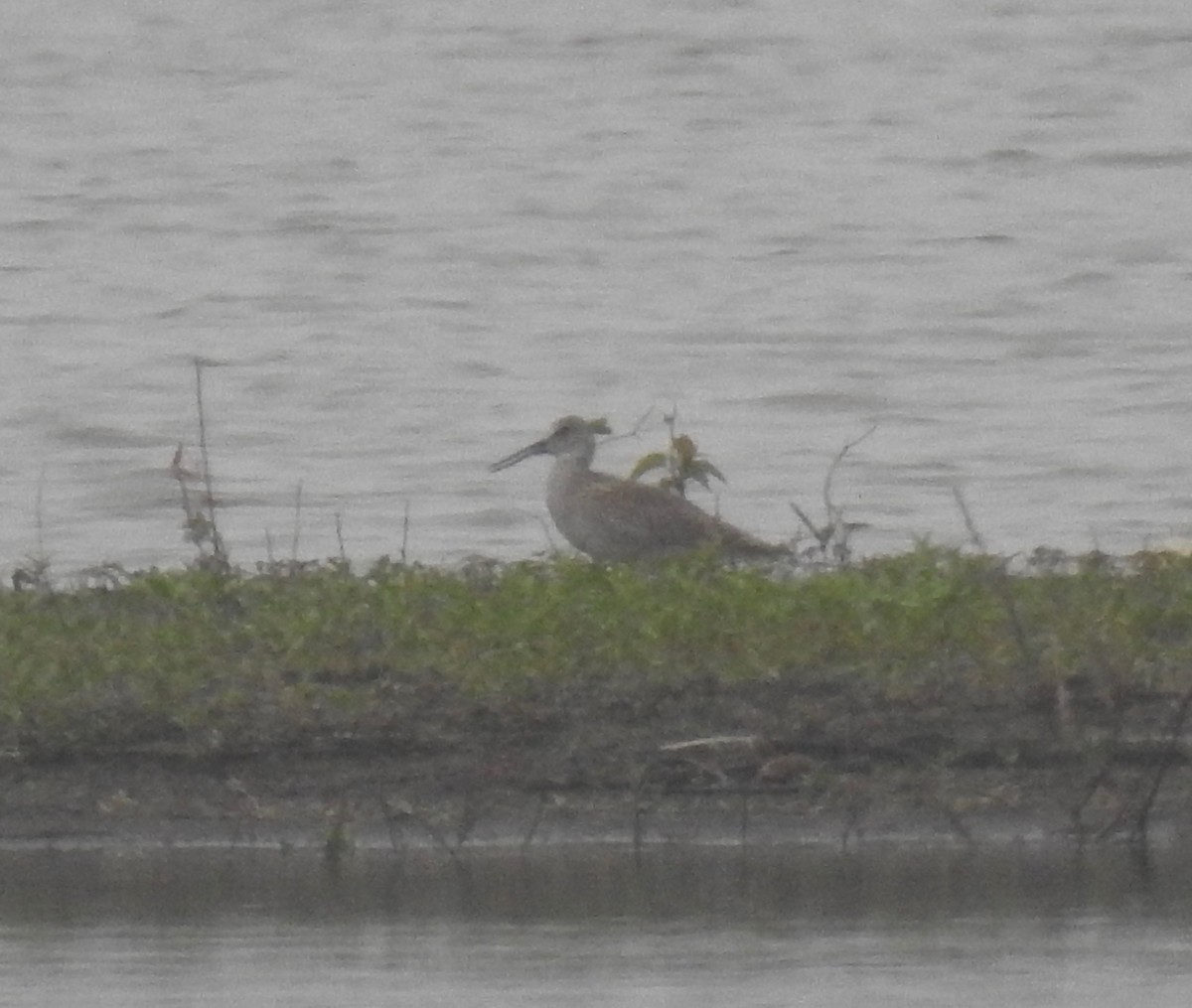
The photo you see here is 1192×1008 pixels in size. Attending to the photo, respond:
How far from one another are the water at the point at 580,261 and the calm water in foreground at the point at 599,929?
3.32m

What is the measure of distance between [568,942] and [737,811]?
1122 millimetres

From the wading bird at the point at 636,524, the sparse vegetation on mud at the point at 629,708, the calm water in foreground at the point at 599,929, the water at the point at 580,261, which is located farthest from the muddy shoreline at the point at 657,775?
the water at the point at 580,261

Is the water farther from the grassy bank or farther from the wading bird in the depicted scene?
the grassy bank

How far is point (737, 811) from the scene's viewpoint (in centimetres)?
855

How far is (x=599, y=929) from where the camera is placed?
764cm

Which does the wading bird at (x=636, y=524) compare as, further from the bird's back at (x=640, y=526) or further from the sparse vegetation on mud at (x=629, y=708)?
the sparse vegetation on mud at (x=629, y=708)

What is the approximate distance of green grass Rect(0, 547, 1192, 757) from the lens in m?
8.89

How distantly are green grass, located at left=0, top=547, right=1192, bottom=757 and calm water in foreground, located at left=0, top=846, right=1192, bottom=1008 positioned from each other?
0.50 metres

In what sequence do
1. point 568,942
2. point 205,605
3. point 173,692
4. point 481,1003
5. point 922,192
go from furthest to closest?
point 922,192 → point 205,605 → point 173,692 → point 568,942 → point 481,1003

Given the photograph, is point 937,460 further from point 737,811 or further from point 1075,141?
point 1075,141

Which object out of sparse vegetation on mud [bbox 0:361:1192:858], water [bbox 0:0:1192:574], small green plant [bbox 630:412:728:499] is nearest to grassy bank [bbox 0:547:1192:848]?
sparse vegetation on mud [bbox 0:361:1192:858]

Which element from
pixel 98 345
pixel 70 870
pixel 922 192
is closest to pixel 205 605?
pixel 70 870

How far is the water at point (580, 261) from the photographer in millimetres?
14320

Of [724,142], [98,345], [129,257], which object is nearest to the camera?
[98,345]
